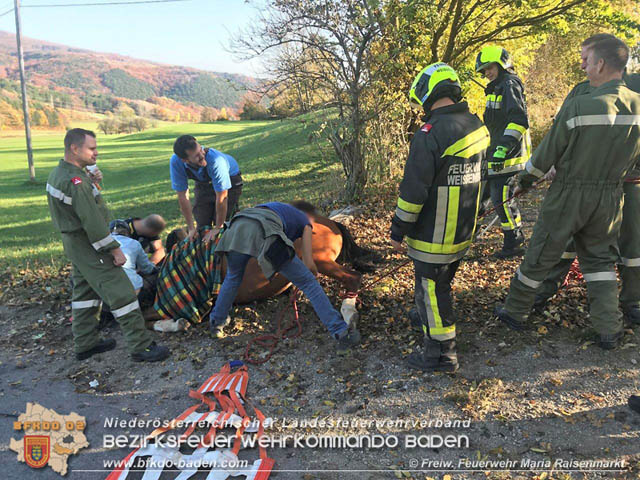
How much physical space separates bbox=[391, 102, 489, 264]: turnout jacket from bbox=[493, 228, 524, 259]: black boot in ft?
6.73

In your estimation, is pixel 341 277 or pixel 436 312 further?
pixel 341 277

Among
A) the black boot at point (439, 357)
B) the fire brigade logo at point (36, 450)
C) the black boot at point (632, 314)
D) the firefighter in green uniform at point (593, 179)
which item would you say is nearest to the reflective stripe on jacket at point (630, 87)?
the firefighter in green uniform at point (593, 179)

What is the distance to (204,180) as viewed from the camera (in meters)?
4.83

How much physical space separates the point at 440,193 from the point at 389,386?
1.44 m

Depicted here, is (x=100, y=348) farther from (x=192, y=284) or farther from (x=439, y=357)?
(x=439, y=357)

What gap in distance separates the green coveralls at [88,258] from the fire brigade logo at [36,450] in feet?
3.24

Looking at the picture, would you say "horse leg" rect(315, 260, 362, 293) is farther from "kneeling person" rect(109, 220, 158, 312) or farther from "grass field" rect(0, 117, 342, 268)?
"grass field" rect(0, 117, 342, 268)

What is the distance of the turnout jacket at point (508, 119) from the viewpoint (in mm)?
4156

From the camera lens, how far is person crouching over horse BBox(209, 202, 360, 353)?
336cm

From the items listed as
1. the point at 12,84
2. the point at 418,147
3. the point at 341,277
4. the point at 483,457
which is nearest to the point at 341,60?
the point at 341,277

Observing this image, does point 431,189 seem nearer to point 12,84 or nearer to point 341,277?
point 341,277

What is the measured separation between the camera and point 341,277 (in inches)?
162

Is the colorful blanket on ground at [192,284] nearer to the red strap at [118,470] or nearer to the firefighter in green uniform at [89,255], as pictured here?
the firefighter in green uniform at [89,255]

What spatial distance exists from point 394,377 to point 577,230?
1716 mm
